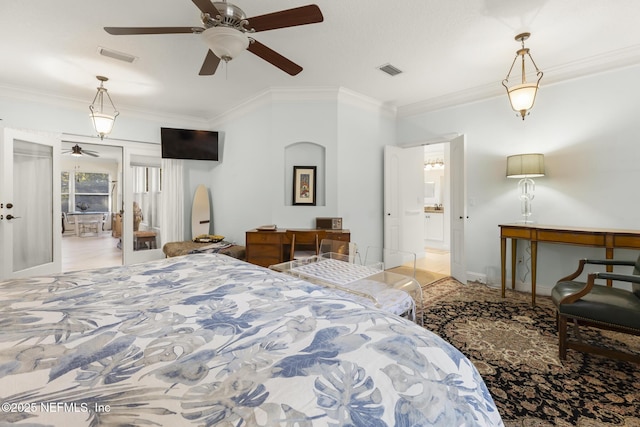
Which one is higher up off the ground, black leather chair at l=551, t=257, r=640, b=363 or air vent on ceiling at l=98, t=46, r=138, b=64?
air vent on ceiling at l=98, t=46, r=138, b=64

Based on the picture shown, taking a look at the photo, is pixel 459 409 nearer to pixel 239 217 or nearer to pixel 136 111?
pixel 239 217

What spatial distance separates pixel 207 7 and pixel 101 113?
3.17m

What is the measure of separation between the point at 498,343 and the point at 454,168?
259cm

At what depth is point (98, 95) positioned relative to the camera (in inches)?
165

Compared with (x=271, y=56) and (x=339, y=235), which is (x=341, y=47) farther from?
(x=339, y=235)

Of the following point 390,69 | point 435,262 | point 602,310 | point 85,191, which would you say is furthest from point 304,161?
point 85,191

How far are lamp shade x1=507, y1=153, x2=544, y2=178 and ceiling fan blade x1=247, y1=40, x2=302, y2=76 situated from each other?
110 inches

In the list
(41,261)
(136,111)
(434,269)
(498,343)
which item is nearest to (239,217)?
(136,111)

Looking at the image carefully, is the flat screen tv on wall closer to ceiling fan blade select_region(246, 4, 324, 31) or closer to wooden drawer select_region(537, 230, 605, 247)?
ceiling fan blade select_region(246, 4, 324, 31)

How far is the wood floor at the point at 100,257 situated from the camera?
491 centimetres

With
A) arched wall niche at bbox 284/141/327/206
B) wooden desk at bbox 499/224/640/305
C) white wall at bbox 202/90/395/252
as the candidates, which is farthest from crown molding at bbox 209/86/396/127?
wooden desk at bbox 499/224/640/305

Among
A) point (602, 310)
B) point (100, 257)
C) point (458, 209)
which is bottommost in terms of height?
point (100, 257)

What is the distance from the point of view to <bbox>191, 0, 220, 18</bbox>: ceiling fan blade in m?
1.62

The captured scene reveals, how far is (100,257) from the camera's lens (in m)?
5.63
